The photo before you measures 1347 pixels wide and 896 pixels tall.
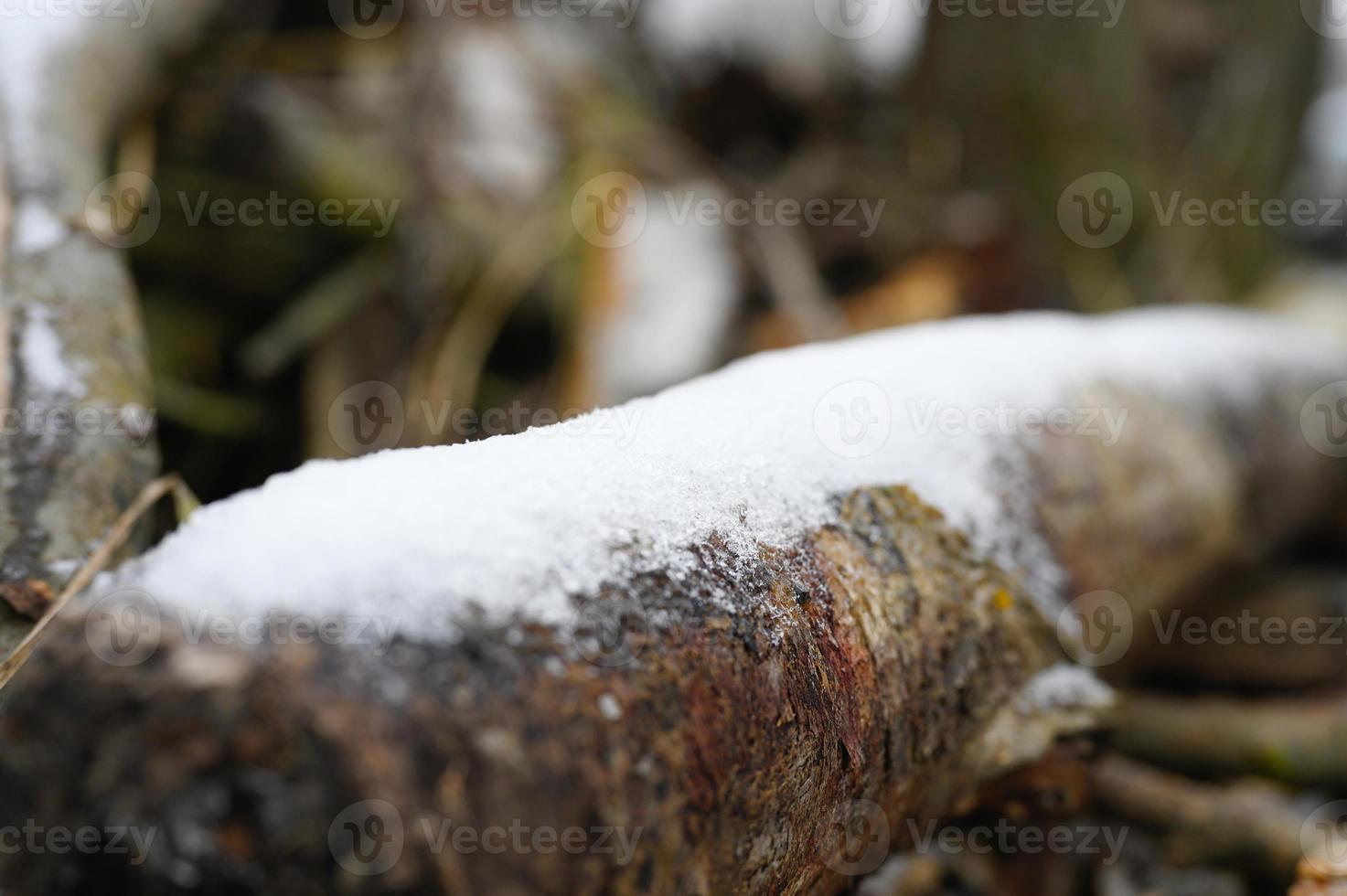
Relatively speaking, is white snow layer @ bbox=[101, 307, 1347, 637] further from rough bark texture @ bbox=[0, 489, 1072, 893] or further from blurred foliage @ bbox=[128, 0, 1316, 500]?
blurred foliage @ bbox=[128, 0, 1316, 500]

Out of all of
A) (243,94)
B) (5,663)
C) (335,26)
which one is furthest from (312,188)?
(5,663)

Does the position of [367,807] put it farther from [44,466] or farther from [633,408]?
[44,466]

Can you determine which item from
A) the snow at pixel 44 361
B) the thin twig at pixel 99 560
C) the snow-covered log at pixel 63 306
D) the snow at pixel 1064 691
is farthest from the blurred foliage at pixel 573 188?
the snow at pixel 1064 691

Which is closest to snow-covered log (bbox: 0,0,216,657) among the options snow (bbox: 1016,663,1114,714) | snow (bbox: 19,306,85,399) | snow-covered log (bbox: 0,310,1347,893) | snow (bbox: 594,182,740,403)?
snow (bbox: 19,306,85,399)

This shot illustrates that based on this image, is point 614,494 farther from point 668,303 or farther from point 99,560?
point 668,303

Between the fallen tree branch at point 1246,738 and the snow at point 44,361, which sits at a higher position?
the snow at point 44,361

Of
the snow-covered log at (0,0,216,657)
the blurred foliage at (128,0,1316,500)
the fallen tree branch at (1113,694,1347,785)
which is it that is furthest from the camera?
the blurred foliage at (128,0,1316,500)

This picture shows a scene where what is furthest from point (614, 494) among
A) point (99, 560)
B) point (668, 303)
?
point (668, 303)

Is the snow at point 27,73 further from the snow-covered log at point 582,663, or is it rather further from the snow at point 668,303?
the snow at point 668,303
